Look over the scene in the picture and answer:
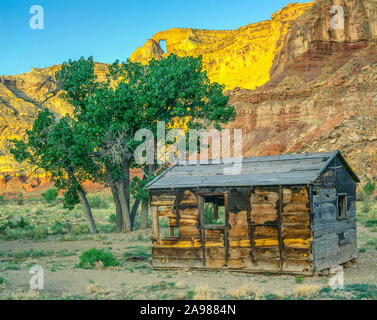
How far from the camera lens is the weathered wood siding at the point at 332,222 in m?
11.7

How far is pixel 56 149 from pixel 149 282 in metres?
11.2

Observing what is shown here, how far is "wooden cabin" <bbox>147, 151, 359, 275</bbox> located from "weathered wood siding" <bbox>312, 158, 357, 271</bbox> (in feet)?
0.08

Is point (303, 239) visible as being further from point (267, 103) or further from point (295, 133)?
point (267, 103)

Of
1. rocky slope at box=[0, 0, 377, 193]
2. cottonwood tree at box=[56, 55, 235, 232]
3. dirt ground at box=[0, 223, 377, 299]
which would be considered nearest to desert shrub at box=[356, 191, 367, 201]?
rocky slope at box=[0, 0, 377, 193]

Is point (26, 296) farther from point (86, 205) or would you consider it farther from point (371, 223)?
point (371, 223)

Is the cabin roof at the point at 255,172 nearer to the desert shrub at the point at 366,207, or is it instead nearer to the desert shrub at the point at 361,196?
the desert shrub at the point at 366,207

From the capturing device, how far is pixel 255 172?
42.2 feet

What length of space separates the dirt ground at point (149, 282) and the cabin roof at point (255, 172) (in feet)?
8.02

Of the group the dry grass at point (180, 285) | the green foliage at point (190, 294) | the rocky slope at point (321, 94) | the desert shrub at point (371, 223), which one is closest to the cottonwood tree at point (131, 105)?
the desert shrub at point (371, 223)

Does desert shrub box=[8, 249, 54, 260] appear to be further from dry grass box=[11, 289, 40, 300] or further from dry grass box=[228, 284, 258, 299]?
dry grass box=[228, 284, 258, 299]

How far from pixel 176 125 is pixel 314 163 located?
35.9ft

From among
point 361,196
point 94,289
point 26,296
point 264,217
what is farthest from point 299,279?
point 361,196

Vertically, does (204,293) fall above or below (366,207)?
below

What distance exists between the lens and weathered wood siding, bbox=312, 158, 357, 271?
11695mm
